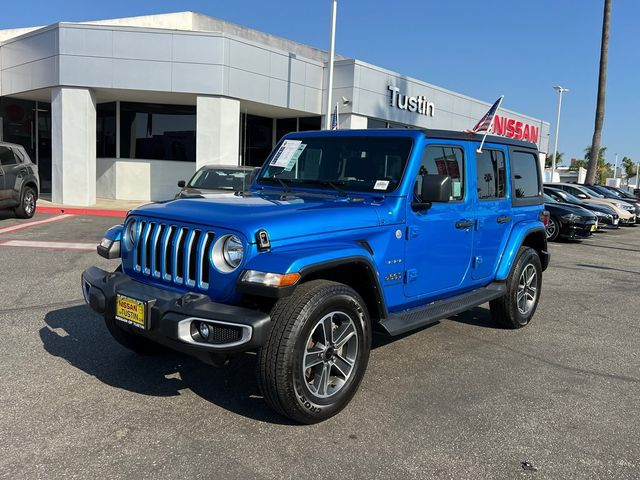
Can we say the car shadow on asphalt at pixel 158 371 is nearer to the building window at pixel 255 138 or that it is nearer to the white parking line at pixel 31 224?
the white parking line at pixel 31 224

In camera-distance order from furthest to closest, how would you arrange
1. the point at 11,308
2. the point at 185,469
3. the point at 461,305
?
the point at 11,308
the point at 461,305
the point at 185,469

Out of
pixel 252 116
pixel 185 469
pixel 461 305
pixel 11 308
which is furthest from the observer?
pixel 252 116

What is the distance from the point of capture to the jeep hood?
11.1 feet

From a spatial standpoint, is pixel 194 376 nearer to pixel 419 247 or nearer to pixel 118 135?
pixel 419 247

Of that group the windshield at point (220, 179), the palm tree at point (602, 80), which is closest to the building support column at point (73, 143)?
the windshield at point (220, 179)

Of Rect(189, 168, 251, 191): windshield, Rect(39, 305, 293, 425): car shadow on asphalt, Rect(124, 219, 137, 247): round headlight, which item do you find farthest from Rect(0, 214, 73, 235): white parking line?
Rect(124, 219, 137, 247): round headlight

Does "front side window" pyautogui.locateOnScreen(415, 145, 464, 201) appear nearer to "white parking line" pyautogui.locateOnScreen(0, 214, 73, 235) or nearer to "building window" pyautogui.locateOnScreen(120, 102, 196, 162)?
"white parking line" pyautogui.locateOnScreen(0, 214, 73, 235)

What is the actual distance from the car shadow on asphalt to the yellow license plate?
2.29 feet

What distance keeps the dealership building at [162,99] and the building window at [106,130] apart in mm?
36

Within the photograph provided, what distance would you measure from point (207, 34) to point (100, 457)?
15609mm

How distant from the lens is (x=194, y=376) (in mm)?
4227

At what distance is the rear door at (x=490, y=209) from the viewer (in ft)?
16.6

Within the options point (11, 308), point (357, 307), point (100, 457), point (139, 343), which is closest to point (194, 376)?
point (139, 343)

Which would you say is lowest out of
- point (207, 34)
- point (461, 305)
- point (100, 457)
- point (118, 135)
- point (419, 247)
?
point (100, 457)
